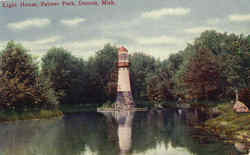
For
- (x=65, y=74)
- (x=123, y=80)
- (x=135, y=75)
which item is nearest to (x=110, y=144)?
(x=123, y=80)

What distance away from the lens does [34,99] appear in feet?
166

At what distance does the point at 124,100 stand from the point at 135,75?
26.0 m

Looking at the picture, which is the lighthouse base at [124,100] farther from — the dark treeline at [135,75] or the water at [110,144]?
the water at [110,144]

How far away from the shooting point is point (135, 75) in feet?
327

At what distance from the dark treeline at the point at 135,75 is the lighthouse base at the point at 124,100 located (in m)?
12.9

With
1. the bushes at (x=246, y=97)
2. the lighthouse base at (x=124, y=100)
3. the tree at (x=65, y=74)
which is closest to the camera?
the bushes at (x=246, y=97)

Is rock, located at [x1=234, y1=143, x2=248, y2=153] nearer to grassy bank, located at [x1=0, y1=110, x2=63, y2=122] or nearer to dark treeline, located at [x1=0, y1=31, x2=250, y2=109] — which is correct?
dark treeline, located at [x1=0, y1=31, x2=250, y2=109]

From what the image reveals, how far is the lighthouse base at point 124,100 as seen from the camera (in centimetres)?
7381

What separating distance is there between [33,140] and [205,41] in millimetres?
58808

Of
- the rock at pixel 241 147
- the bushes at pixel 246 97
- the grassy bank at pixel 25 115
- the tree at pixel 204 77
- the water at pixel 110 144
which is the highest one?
the tree at pixel 204 77

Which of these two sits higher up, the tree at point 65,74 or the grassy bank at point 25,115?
the tree at point 65,74

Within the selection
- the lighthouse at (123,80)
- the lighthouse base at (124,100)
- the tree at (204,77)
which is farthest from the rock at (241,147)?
the lighthouse base at (124,100)

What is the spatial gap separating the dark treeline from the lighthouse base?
42.2 feet

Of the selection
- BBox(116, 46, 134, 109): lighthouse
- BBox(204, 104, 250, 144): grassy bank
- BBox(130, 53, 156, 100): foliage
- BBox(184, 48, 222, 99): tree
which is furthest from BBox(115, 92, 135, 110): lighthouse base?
BBox(204, 104, 250, 144): grassy bank
